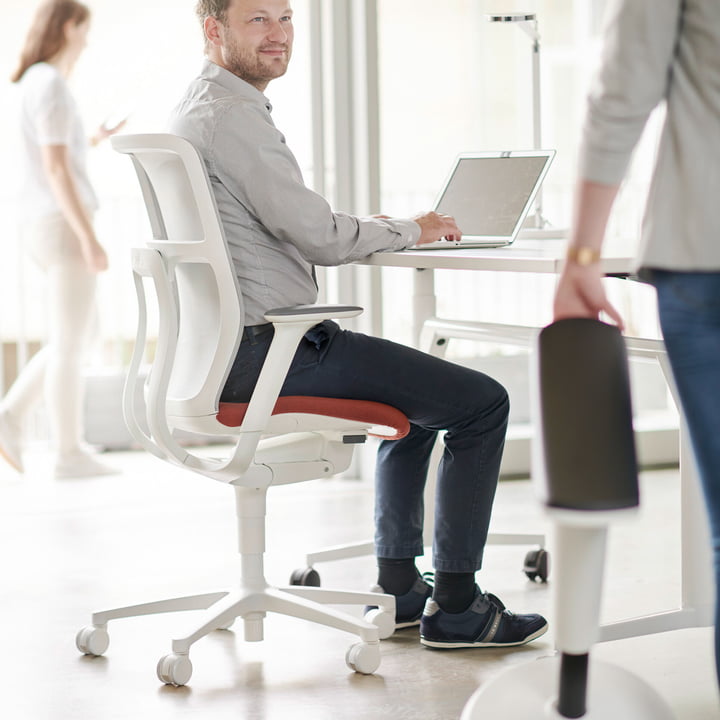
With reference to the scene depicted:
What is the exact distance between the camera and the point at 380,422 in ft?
7.36

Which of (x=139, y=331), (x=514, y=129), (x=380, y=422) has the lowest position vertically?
(x=380, y=422)

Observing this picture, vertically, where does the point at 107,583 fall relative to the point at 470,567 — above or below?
below

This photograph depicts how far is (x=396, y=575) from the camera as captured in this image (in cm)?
253

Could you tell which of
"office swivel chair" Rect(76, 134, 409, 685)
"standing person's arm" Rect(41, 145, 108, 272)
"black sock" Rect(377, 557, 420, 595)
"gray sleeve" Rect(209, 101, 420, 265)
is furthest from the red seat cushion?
"standing person's arm" Rect(41, 145, 108, 272)

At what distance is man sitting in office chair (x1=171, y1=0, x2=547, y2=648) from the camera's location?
219cm

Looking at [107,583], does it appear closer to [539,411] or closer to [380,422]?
[380,422]

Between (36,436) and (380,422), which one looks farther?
(36,436)

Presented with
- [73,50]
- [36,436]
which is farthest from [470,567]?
[36,436]

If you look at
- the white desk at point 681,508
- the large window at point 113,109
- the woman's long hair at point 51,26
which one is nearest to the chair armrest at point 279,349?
the white desk at point 681,508

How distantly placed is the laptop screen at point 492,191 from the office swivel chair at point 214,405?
0.60m

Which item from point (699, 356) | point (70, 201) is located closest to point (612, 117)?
point (699, 356)

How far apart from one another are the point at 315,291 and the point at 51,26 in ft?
7.52

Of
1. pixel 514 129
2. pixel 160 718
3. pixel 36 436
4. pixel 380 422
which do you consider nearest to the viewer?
pixel 160 718

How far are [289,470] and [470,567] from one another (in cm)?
40
